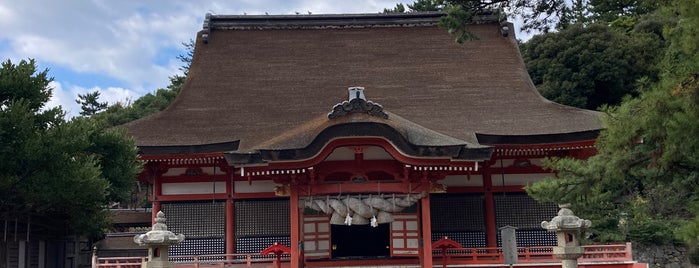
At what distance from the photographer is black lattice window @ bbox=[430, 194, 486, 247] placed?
1433cm

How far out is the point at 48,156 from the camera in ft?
35.3

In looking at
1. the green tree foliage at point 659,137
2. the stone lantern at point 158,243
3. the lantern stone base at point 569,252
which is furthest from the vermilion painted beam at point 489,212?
the stone lantern at point 158,243

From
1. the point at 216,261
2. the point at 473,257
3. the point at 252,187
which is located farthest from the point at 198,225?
the point at 473,257

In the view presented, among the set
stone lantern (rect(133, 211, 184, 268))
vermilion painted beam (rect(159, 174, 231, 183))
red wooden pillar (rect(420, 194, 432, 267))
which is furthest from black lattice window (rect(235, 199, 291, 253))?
stone lantern (rect(133, 211, 184, 268))

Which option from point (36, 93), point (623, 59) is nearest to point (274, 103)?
point (36, 93)

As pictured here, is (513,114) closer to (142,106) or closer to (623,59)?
(623,59)

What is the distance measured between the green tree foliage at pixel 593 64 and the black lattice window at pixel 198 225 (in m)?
17.8

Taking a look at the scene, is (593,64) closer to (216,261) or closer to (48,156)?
(216,261)

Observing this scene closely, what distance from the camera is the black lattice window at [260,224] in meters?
14.1

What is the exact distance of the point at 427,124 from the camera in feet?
48.3

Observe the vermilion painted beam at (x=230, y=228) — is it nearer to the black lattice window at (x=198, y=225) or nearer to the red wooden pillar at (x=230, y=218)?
the red wooden pillar at (x=230, y=218)

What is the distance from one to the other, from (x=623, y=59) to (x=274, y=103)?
17388mm

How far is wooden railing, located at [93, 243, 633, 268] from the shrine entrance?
230 centimetres

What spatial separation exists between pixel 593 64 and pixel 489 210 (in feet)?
50.2
